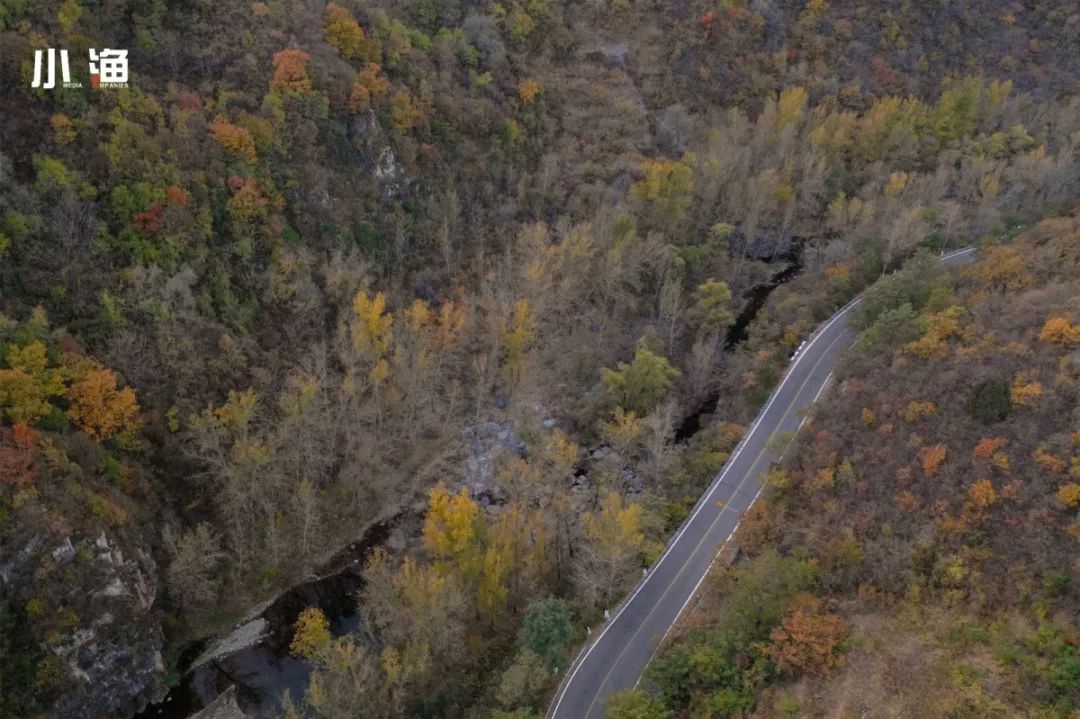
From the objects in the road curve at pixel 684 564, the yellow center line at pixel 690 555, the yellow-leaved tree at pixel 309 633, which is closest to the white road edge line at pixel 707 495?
the road curve at pixel 684 564

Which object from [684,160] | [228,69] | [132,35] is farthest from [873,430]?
[132,35]

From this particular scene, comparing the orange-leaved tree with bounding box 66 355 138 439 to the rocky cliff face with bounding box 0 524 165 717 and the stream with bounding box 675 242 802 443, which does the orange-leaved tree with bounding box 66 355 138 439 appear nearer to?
the rocky cliff face with bounding box 0 524 165 717

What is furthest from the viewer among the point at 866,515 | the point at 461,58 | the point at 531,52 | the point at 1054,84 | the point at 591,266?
the point at 1054,84

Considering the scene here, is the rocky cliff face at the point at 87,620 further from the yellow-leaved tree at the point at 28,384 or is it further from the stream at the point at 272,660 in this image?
the yellow-leaved tree at the point at 28,384

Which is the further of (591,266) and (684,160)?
(684,160)

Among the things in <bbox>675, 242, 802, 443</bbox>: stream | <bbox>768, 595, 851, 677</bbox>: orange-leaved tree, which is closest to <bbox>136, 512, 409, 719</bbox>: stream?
<bbox>675, 242, 802, 443</bbox>: stream

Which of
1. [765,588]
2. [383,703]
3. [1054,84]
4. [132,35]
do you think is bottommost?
[383,703]

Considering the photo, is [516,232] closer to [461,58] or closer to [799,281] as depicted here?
[461,58]
